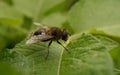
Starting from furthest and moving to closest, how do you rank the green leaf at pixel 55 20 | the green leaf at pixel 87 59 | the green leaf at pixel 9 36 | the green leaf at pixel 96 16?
the green leaf at pixel 55 20 < the green leaf at pixel 9 36 < the green leaf at pixel 96 16 < the green leaf at pixel 87 59

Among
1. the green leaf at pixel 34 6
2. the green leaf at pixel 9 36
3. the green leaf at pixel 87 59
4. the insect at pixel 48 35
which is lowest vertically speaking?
the green leaf at pixel 87 59

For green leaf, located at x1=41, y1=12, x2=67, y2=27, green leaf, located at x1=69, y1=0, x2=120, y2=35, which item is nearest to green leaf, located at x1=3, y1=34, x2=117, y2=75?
green leaf, located at x1=69, y1=0, x2=120, y2=35

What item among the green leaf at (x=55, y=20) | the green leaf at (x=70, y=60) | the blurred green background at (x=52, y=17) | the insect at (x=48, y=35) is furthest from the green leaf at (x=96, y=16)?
the green leaf at (x=55, y=20)

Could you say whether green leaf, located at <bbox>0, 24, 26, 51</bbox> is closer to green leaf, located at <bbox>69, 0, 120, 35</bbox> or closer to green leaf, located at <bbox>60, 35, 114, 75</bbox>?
green leaf, located at <bbox>69, 0, 120, 35</bbox>

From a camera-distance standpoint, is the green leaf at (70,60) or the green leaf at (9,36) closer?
the green leaf at (70,60)

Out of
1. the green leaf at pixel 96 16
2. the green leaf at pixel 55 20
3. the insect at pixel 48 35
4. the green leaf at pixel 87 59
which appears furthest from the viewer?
the green leaf at pixel 55 20

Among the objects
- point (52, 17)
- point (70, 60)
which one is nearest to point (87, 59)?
point (70, 60)

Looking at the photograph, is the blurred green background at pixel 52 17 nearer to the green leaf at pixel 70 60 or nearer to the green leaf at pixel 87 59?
the green leaf at pixel 70 60

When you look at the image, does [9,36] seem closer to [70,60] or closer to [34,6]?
[34,6]
